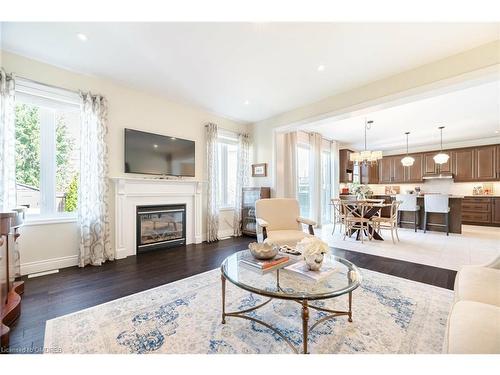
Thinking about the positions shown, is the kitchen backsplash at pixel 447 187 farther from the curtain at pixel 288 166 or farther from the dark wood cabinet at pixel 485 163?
the curtain at pixel 288 166

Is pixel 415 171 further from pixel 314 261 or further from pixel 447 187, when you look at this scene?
pixel 314 261

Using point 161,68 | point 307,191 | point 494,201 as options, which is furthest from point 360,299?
point 494,201

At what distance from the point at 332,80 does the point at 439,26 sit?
1.30 m

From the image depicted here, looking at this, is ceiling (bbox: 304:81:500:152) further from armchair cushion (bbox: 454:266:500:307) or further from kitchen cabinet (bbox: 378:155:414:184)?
armchair cushion (bbox: 454:266:500:307)

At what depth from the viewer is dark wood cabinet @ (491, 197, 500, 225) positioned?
625cm

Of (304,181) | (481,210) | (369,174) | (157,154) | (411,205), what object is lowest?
(481,210)

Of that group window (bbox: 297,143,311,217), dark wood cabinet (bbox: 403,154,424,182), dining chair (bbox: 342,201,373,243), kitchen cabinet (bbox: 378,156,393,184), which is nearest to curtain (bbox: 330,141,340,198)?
window (bbox: 297,143,311,217)

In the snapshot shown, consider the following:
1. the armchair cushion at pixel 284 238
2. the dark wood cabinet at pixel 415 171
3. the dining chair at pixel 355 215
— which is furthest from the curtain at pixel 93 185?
the dark wood cabinet at pixel 415 171

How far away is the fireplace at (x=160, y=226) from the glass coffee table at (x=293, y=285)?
7.97 ft

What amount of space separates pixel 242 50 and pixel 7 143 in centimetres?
293

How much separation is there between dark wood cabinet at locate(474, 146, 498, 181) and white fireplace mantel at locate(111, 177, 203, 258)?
323 inches

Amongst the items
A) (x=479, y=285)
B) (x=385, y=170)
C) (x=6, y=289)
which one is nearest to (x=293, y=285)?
(x=479, y=285)

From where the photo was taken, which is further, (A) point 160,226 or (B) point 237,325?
(A) point 160,226

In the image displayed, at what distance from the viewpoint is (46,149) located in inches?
115
